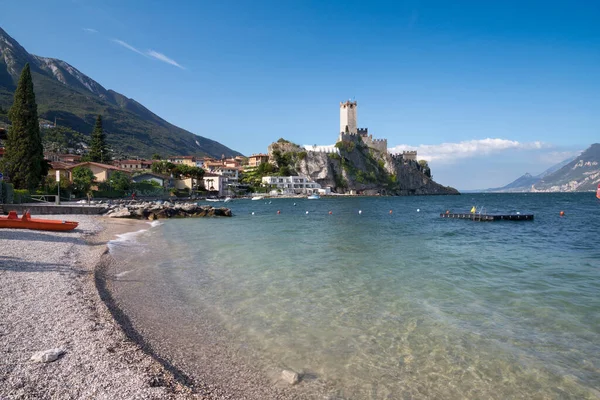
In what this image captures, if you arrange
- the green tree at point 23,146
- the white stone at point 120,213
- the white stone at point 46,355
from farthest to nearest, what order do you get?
the green tree at point 23,146
the white stone at point 120,213
the white stone at point 46,355

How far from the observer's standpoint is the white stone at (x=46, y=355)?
5.07 m

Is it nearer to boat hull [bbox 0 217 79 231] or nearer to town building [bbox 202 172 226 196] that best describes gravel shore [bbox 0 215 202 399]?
boat hull [bbox 0 217 79 231]

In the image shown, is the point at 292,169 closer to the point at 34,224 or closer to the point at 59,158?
the point at 59,158

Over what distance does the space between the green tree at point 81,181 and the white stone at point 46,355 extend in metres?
59.0

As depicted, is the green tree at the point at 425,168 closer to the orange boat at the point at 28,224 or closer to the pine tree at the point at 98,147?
the pine tree at the point at 98,147

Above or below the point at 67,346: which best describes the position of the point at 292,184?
above

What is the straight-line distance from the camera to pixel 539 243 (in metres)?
22.0

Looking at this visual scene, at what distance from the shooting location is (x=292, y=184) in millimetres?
128625

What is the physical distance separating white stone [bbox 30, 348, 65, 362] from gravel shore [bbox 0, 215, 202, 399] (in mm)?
80

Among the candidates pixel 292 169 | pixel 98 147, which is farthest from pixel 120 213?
pixel 292 169

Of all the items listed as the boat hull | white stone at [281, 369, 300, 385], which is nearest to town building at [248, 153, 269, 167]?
the boat hull

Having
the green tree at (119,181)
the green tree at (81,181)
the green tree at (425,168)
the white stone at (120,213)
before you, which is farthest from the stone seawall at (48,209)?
the green tree at (425,168)

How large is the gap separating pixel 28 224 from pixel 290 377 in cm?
2072

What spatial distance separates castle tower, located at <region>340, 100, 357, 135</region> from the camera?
160 meters
